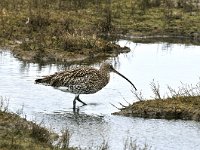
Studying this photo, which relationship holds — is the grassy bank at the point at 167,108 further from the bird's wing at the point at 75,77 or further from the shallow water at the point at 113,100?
the bird's wing at the point at 75,77

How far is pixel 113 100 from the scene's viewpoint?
53.0ft

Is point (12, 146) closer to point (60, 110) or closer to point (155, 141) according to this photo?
point (155, 141)

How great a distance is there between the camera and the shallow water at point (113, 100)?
1260 centimetres

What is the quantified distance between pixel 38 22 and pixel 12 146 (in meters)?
16.5

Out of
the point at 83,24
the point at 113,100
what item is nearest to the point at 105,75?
the point at 113,100

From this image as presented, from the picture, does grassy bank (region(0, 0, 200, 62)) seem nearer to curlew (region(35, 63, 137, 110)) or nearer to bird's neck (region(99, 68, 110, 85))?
bird's neck (region(99, 68, 110, 85))

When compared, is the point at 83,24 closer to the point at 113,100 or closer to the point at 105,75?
the point at 113,100

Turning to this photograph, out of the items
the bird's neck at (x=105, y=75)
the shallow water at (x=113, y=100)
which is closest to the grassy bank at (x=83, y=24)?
the shallow water at (x=113, y=100)

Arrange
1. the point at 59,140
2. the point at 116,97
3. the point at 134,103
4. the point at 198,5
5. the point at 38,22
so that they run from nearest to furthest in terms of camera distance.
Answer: the point at 59,140 < the point at 134,103 < the point at 116,97 < the point at 38,22 < the point at 198,5

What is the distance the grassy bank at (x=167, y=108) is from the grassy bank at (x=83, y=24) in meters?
7.84

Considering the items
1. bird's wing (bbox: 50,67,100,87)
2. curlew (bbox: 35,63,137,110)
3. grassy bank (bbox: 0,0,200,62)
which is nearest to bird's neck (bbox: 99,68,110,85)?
curlew (bbox: 35,63,137,110)

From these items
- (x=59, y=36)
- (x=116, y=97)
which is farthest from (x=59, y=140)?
(x=59, y=36)

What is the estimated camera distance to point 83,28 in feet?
89.2

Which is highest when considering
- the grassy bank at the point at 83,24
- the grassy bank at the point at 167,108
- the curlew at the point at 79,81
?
the curlew at the point at 79,81
